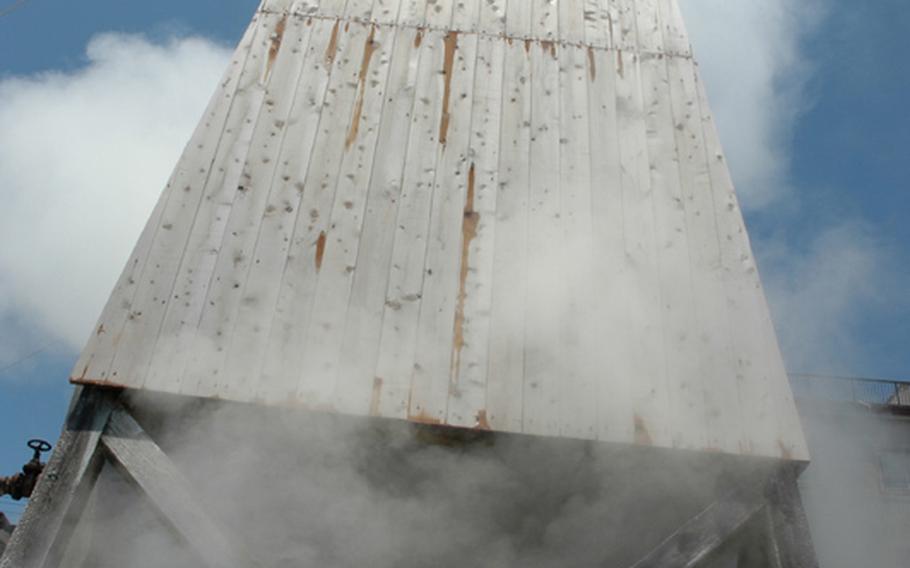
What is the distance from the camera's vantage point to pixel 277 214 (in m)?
4.09

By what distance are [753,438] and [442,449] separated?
1425mm

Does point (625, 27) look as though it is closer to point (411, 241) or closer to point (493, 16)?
point (493, 16)

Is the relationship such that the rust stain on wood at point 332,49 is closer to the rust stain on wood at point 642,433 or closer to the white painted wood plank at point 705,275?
the white painted wood plank at point 705,275

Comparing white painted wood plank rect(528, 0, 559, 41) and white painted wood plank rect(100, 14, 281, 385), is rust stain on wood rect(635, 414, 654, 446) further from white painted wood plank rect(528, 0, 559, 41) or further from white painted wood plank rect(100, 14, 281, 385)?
white painted wood plank rect(528, 0, 559, 41)

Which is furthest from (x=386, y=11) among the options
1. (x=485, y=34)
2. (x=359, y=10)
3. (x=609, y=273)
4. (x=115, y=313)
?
(x=115, y=313)

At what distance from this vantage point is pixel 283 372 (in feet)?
11.4

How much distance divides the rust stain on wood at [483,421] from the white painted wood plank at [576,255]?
327 mm

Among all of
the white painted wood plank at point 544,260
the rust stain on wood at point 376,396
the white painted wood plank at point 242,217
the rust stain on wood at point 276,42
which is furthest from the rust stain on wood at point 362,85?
the rust stain on wood at point 376,396

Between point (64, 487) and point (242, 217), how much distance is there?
5.14ft

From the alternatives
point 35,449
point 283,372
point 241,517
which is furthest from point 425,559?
point 35,449

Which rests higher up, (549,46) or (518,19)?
(518,19)

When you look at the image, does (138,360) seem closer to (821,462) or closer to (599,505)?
(599,505)

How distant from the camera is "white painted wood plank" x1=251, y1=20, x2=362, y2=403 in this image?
3533mm

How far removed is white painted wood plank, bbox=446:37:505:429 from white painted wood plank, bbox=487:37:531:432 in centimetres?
4
